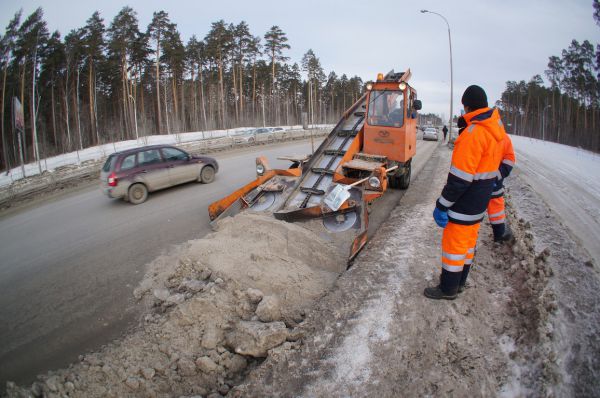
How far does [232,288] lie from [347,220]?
8.89 ft

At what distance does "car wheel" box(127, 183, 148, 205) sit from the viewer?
981 cm

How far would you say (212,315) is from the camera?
383cm

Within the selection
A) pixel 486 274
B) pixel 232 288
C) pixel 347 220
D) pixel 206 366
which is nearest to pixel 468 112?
pixel 486 274

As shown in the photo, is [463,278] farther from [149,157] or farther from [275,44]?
[275,44]

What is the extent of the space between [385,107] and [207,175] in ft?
22.8

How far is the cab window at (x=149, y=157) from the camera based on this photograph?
405 inches

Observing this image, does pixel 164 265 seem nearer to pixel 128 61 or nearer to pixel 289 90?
pixel 128 61

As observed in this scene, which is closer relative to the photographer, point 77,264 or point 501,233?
point 501,233

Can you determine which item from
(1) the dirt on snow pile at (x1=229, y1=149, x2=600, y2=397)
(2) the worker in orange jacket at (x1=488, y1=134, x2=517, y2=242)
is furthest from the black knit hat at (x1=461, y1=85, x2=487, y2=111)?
(1) the dirt on snow pile at (x1=229, y1=149, x2=600, y2=397)

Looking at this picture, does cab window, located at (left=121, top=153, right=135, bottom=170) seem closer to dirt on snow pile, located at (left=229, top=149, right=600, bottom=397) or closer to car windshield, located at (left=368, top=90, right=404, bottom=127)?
car windshield, located at (left=368, top=90, right=404, bottom=127)

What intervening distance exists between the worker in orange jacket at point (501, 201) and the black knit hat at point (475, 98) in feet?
3.90

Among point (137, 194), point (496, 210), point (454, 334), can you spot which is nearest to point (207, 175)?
point (137, 194)

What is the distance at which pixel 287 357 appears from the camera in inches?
126

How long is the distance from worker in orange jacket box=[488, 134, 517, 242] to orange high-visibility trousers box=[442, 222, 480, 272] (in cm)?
163
